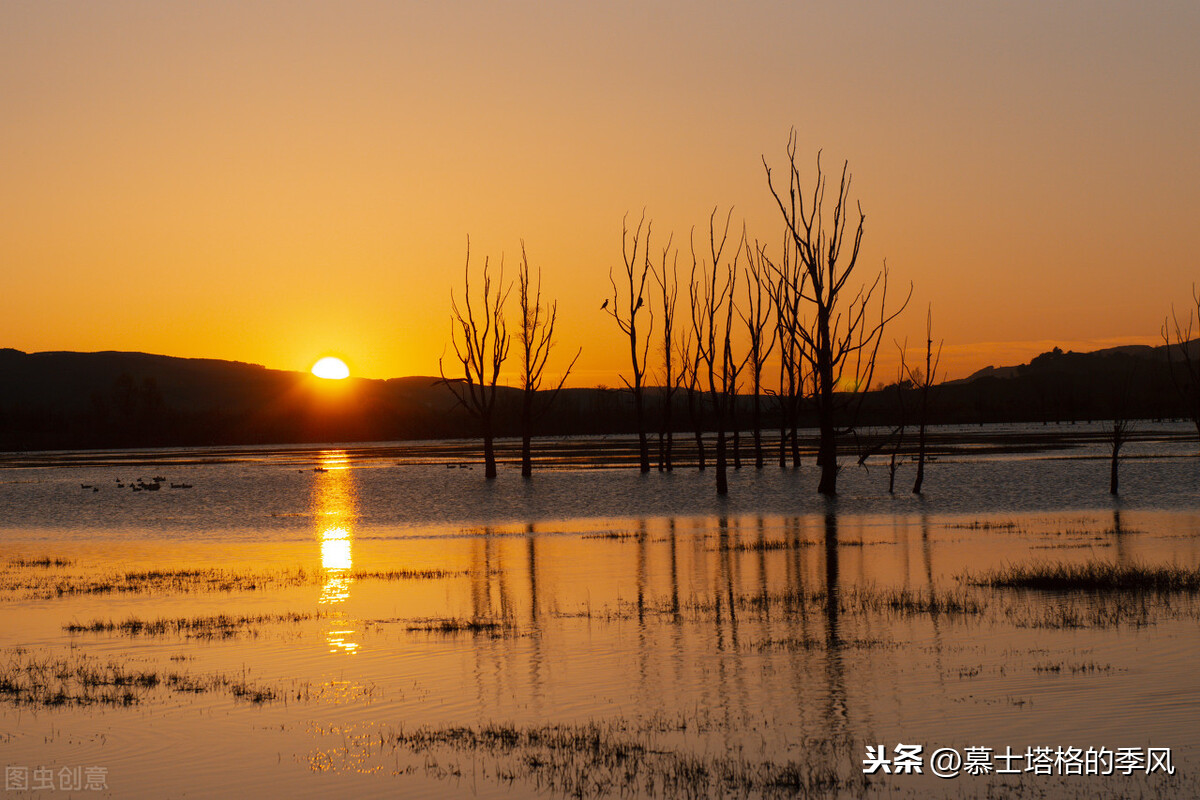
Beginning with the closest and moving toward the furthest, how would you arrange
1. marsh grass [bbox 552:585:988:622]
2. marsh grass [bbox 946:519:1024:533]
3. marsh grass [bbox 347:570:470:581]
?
marsh grass [bbox 552:585:988:622]
marsh grass [bbox 347:570:470:581]
marsh grass [bbox 946:519:1024:533]

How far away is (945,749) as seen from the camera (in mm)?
9711

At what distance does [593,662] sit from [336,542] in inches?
759

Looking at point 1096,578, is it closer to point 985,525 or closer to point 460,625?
point 460,625

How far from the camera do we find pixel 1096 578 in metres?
19.6

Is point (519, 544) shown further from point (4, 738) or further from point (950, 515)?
point (4, 738)

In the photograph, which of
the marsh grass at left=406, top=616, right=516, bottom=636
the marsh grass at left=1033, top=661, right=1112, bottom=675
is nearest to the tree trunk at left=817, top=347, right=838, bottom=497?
the marsh grass at left=406, top=616, right=516, bottom=636

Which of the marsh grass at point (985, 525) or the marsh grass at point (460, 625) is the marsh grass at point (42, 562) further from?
the marsh grass at point (985, 525)

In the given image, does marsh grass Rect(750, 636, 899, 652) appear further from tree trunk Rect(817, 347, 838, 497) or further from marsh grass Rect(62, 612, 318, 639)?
tree trunk Rect(817, 347, 838, 497)

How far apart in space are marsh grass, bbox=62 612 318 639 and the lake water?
0.32ft

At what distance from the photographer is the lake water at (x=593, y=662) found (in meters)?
9.55

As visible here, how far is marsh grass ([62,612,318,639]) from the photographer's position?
1642cm

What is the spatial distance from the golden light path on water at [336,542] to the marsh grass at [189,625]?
1.12 meters

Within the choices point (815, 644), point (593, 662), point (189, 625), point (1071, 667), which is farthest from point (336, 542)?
point (1071, 667)

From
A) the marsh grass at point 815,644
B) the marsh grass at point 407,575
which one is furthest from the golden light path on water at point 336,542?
the marsh grass at point 815,644
